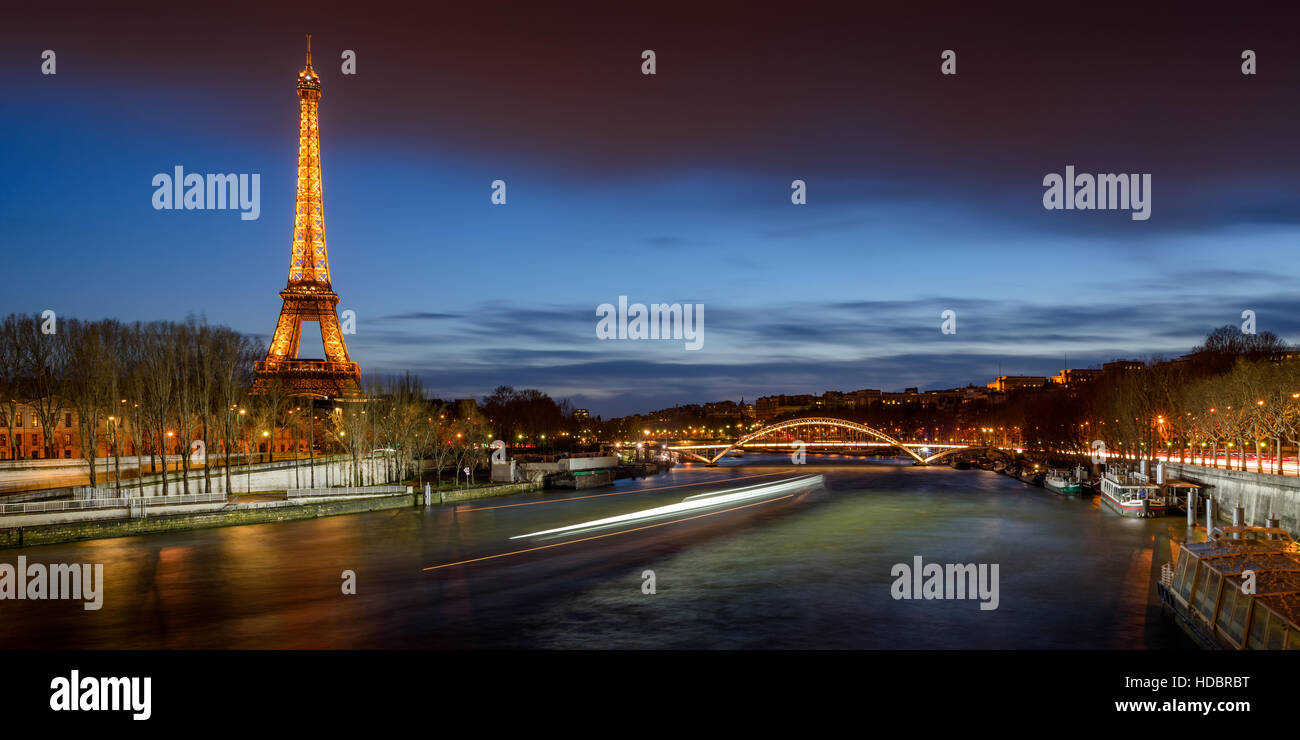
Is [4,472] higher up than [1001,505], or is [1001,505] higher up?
[4,472]

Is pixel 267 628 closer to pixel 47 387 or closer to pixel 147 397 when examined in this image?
pixel 147 397

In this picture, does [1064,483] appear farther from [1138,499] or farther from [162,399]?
[162,399]

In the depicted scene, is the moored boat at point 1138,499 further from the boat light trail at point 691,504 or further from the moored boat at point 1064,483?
the boat light trail at point 691,504

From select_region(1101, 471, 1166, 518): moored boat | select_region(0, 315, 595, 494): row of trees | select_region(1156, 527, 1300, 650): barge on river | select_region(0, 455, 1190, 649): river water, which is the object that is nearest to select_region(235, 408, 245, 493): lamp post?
select_region(0, 315, 595, 494): row of trees

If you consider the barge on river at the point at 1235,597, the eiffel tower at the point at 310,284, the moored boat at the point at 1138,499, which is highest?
the eiffel tower at the point at 310,284

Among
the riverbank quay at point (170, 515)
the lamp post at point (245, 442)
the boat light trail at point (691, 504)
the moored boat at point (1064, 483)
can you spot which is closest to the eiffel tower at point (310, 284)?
the lamp post at point (245, 442)
